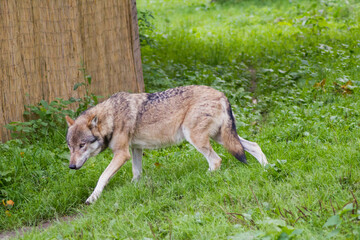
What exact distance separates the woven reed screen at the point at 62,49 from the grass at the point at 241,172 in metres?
0.80

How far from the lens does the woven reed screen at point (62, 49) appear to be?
6.64 m

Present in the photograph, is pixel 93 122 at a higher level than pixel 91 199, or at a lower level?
higher

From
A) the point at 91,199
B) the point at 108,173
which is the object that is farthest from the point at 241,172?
the point at 91,199

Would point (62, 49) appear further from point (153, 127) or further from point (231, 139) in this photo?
point (231, 139)

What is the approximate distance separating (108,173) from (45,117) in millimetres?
1868

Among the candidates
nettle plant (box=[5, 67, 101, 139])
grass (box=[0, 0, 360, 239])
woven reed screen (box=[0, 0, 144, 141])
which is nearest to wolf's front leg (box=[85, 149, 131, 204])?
grass (box=[0, 0, 360, 239])

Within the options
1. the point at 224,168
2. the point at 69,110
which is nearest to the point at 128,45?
the point at 69,110

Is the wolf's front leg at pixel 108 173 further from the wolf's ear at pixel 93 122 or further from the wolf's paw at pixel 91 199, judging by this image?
the wolf's ear at pixel 93 122

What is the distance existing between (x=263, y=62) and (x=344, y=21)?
15.8 ft

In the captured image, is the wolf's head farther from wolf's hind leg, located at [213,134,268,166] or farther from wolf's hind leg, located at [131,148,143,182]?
wolf's hind leg, located at [213,134,268,166]

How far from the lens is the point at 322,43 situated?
11328 mm

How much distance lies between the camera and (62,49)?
23.5 feet

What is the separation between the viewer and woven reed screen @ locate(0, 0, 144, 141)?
6641mm

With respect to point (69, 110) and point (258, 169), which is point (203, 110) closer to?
point (258, 169)
